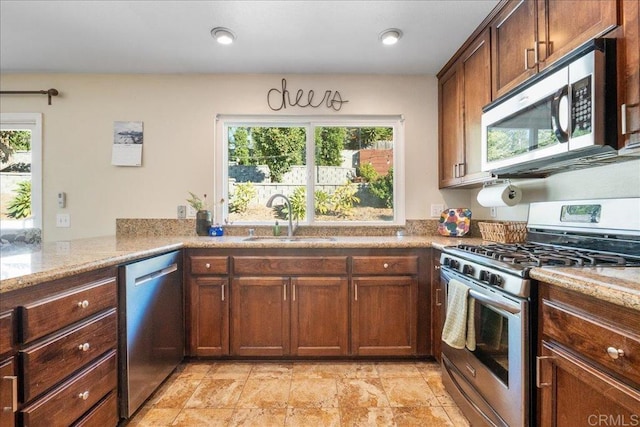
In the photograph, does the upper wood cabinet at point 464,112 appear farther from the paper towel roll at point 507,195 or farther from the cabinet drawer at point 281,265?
the cabinet drawer at point 281,265

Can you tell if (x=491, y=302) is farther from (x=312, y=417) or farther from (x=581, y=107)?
(x=312, y=417)

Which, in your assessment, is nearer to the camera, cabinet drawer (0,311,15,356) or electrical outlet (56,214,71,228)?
cabinet drawer (0,311,15,356)

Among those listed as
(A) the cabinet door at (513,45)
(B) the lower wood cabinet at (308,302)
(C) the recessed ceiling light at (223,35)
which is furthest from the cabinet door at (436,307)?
(C) the recessed ceiling light at (223,35)

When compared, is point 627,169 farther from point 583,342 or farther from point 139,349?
point 139,349

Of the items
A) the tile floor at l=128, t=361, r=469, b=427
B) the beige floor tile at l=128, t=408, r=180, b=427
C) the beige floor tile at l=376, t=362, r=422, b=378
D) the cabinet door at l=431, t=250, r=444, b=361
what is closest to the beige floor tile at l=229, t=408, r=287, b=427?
the tile floor at l=128, t=361, r=469, b=427

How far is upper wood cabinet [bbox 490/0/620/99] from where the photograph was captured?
49.6 inches

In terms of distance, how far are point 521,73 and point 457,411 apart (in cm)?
179

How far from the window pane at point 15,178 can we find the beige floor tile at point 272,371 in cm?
228

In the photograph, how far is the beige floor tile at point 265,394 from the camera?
179 cm

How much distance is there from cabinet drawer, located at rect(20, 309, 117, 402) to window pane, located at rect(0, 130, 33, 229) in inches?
79.6

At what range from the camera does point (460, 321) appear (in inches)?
60.9

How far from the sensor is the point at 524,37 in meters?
1.66

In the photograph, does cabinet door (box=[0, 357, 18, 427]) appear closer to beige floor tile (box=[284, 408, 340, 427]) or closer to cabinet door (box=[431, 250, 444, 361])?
beige floor tile (box=[284, 408, 340, 427])

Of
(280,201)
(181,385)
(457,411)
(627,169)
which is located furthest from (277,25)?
(457,411)
